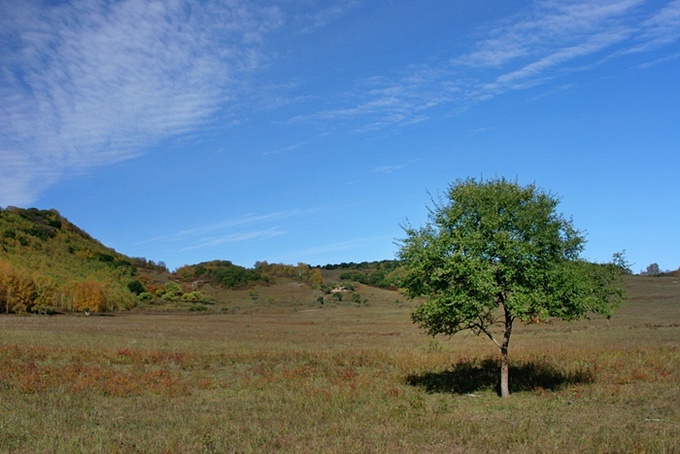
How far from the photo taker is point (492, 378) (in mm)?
25047

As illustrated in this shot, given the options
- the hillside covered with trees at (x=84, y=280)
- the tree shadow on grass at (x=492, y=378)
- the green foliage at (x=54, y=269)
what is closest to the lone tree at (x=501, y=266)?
the tree shadow on grass at (x=492, y=378)

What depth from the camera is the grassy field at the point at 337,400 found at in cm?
1256

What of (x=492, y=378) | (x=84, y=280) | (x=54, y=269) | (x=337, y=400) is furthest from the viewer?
(x=54, y=269)

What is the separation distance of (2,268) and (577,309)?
97872mm

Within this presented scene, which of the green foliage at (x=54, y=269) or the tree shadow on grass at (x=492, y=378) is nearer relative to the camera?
the tree shadow on grass at (x=492, y=378)

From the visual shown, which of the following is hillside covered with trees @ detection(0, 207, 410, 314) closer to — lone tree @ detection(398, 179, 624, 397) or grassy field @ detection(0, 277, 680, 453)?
grassy field @ detection(0, 277, 680, 453)

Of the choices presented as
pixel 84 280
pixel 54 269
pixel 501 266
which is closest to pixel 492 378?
pixel 501 266

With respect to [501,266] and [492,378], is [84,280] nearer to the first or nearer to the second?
[492,378]

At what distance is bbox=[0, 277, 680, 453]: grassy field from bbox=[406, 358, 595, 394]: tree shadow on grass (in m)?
0.09

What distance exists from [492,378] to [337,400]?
945cm

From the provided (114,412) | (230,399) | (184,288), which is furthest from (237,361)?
(184,288)

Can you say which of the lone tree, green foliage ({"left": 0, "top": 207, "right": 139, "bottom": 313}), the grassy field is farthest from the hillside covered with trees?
the lone tree

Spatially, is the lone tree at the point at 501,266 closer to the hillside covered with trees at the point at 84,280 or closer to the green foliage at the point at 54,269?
the hillside covered with trees at the point at 84,280

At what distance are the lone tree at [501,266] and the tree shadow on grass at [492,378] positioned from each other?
8.72 ft
